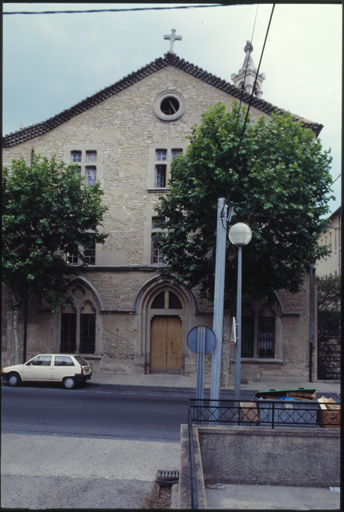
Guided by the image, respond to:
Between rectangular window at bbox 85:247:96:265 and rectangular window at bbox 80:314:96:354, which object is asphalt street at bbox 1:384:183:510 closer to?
rectangular window at bbox 80:314:96:354

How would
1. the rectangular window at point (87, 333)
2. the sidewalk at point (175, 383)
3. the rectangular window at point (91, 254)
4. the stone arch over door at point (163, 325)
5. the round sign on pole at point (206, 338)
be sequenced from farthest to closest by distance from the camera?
the rectangular window at point (91, 254), the rectangular window at point (87, 333), the stone arch over door at point (163, 325), the sidewalk at point (175, 383), the round sign on pole at point (206, 338)

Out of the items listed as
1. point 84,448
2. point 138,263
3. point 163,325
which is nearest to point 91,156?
point 138,263

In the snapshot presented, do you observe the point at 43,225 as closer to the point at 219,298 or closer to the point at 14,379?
the point at 14,379

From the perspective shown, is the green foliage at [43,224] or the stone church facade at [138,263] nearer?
the green foliage at [43,224]

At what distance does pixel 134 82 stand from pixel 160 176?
17.2 feet

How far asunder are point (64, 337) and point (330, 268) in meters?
21.4

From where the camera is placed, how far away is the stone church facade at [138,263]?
20891 millimetres

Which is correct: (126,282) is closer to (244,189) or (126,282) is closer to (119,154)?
(119,154)

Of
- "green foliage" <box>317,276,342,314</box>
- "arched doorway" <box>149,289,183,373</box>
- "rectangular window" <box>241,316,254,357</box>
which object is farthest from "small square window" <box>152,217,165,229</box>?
"green foliage" <box>317,276,342,314</box>

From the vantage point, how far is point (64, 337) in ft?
72.3

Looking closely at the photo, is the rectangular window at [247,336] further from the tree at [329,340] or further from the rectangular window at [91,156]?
the rectangular window at [91,156]

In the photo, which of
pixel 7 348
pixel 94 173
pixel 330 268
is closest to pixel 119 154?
pixel 94 173

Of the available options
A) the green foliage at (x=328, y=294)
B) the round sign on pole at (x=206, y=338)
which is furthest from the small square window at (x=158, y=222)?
the round sign on pole at (x=206, y=338)

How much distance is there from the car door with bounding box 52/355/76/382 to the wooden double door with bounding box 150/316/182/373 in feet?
19.2
